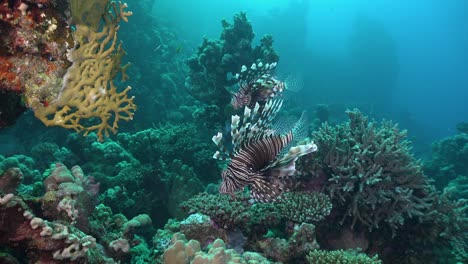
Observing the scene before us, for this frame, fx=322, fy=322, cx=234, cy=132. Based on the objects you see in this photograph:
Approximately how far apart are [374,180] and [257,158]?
1946 millimetres

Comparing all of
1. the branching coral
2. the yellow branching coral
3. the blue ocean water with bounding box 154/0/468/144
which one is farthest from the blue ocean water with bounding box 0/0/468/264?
the blue ocean water with bounding box 154/0/468/144

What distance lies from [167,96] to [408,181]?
37.1 feet

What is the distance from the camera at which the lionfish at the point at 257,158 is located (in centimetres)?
340

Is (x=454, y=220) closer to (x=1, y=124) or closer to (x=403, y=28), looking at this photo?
(x=1, y=124)

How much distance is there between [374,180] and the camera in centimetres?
449

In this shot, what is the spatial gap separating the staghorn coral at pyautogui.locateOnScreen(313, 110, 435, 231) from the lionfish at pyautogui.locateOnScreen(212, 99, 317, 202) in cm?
137

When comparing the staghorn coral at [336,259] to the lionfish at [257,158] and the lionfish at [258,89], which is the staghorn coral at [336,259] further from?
the lionfish at [258,89]

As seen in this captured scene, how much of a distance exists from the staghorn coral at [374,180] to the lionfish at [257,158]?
137cm

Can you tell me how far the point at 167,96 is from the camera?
1443 cm

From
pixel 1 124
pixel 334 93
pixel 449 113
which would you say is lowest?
pixel 1 124

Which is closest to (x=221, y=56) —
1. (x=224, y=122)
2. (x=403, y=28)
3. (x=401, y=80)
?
(x=224, y=122)

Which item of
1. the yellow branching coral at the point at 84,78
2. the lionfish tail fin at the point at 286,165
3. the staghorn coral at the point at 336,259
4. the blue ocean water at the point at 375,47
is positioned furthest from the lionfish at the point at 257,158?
the blue ocean water at the point at 375,47

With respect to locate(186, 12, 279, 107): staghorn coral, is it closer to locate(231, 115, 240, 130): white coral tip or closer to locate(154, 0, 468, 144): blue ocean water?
locate(154, 0, 468, 144): blue ocean water

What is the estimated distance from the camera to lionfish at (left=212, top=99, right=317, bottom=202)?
3396 mm
